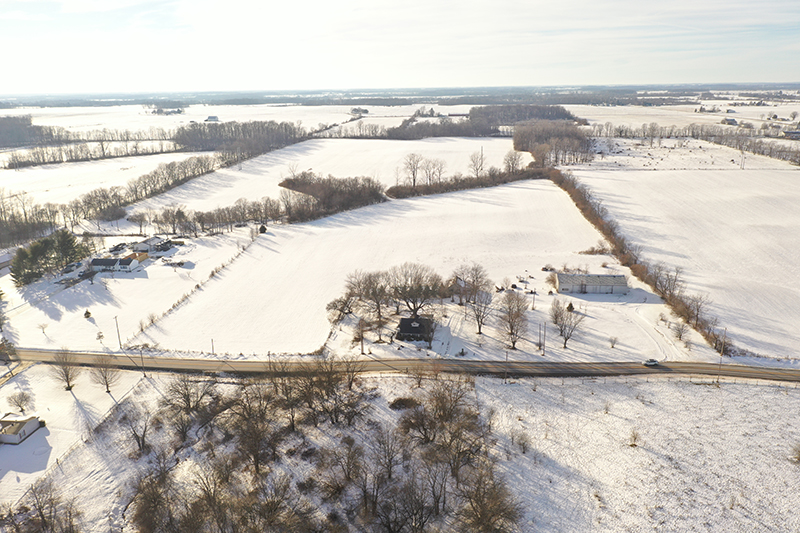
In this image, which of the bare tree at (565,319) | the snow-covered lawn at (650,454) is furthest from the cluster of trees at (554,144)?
the snow-covered lawn at (650,454)

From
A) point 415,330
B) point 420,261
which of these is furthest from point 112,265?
point 415,330

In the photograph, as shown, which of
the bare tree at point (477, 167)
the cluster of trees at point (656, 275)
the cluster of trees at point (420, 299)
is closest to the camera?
the cluster of trees at point (656, 275)

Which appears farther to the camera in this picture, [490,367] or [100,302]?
[100,302]

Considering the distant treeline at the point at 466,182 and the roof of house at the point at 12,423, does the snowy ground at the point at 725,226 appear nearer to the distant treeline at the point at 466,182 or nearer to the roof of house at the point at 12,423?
the distant treeline at the point at 466,182

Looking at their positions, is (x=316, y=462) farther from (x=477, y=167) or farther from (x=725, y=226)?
(x=477, y=167)

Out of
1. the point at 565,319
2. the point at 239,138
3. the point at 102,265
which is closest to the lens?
the point at 565,319

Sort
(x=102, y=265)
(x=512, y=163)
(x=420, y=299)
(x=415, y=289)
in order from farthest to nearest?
1. (x=512, y=163)
2. (x=102, y=265)
3. (x=420, y=299)
4. (x=415, y=289)
